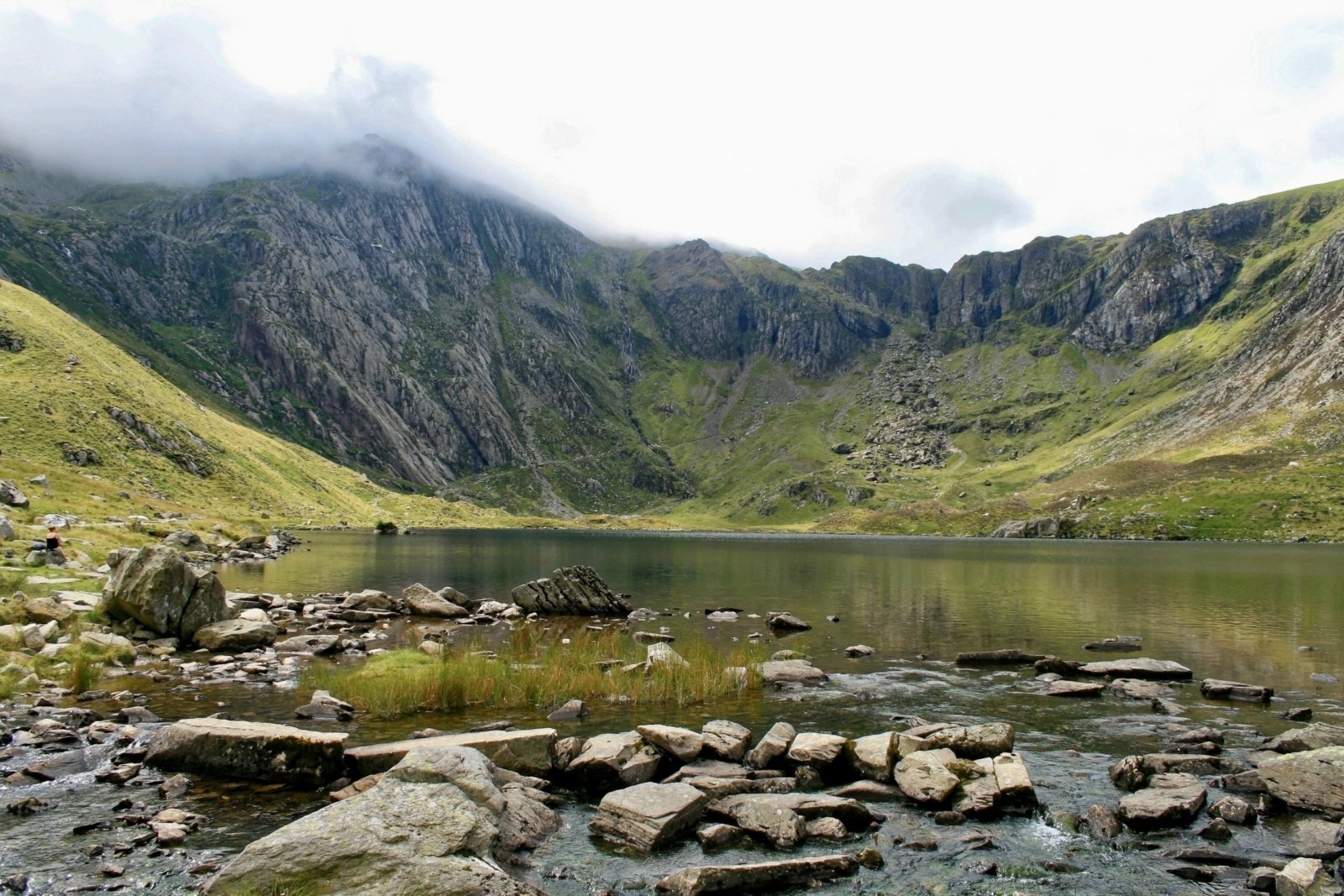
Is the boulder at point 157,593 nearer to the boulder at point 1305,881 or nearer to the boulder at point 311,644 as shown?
the boulder at point 311,644

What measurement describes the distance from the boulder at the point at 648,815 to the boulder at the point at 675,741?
259 centimetres

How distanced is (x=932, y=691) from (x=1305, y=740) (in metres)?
12.3

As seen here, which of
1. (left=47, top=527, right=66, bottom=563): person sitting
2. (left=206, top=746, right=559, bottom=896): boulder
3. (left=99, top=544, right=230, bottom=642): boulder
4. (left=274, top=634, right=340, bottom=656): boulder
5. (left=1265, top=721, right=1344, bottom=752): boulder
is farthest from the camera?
(left=47, top=527, right=66, bottom=563): person sitting

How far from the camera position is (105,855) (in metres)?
13.0

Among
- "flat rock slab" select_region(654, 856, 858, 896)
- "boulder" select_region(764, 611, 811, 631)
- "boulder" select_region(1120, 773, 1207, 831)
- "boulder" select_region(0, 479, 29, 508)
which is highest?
"boulder" select_region(0, 479, 29, 508)

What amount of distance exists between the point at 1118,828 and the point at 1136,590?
219 ft

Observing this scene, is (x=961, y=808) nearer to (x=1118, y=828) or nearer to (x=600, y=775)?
(x=1118, y=828)

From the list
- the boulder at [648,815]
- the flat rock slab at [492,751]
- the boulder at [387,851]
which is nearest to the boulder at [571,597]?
the flat rock slab at [492,751]

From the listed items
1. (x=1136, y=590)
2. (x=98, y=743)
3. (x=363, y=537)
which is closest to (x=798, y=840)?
(x=98, y=743)

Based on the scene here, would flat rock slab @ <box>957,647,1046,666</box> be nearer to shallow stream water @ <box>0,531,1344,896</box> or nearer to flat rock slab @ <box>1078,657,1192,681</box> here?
shallow stream water @ <box>0,531,1344,896</box>

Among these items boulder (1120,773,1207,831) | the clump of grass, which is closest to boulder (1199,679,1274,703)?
boulder (1120,773,1207,831)

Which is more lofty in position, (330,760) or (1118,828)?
(330,760)

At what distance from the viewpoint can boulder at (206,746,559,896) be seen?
418 inches

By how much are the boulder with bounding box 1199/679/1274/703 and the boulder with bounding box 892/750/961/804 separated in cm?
1880
